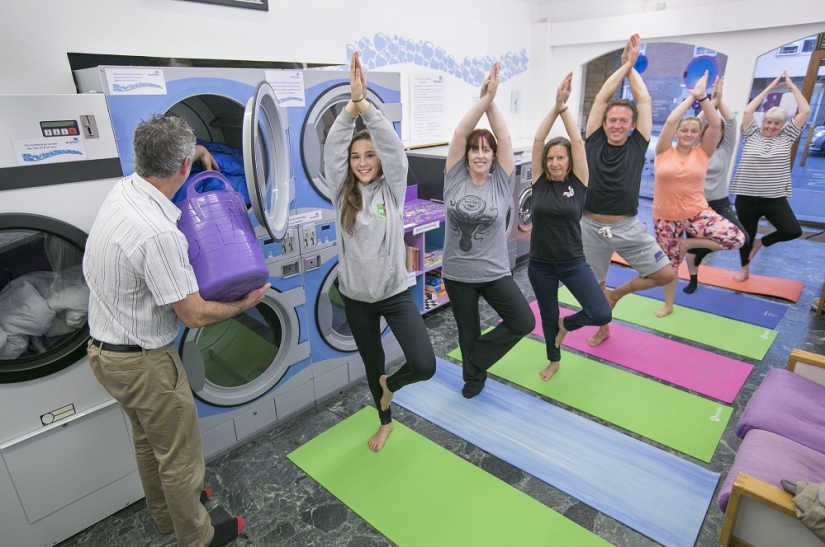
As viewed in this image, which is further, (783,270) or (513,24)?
(513,24)

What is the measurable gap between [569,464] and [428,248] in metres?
2.25

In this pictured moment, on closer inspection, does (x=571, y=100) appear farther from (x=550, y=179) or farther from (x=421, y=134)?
(x=550, y=179)

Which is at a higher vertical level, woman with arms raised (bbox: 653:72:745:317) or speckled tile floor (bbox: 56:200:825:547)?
woman with arms raised (bbox: 653:72:745:317)

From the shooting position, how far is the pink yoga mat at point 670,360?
3.23 meters

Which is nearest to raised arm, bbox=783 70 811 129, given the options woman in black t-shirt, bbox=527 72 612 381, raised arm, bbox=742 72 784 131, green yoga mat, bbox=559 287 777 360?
raised arm, bbox=742 72 784 131

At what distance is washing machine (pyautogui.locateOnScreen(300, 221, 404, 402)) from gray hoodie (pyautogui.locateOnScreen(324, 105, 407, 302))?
0.50m

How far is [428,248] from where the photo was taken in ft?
14.1

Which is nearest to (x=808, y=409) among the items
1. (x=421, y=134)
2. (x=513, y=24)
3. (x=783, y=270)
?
(x=783, y=270)

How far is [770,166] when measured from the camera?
4.28 metres

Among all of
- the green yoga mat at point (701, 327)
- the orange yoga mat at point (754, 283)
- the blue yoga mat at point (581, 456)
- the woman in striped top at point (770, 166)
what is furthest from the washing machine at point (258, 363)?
the woman in striped top at point (770, 166)

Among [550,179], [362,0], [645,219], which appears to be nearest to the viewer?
[550,179]

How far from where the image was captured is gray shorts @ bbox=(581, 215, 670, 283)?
3.23 metres

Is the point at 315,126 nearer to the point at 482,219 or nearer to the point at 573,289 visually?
the point at 482,219

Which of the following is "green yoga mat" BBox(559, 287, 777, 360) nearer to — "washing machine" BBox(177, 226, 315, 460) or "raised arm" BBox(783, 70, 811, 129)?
"raised arm" BBox(783, 70, 811, 129)
